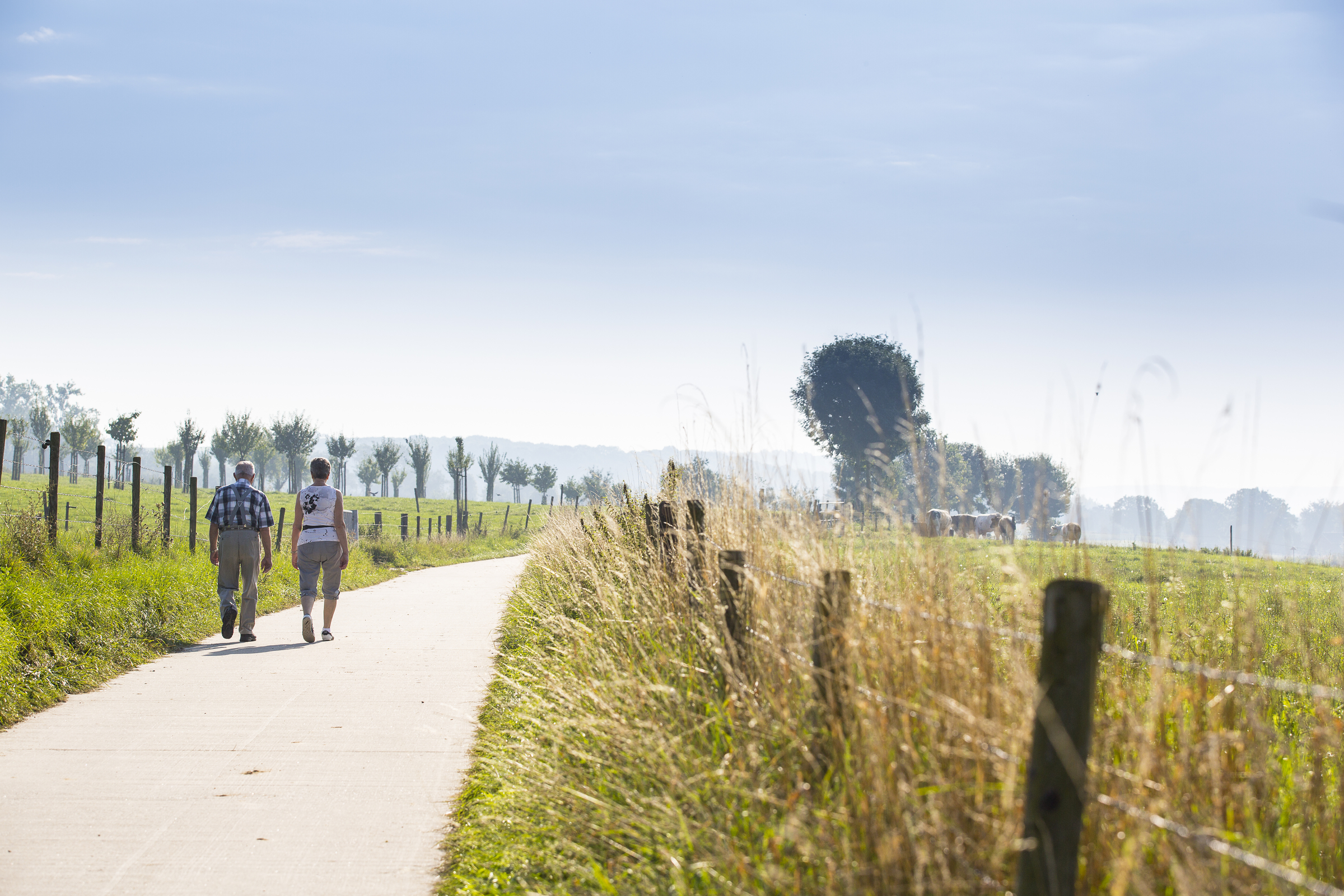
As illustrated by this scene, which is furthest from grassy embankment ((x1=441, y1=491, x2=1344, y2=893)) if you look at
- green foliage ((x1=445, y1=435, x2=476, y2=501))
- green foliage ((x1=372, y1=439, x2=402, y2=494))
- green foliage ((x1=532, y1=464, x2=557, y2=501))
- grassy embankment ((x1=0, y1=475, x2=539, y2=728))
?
green foliage ((x1=532, y1=464, x2=557, y2=501))

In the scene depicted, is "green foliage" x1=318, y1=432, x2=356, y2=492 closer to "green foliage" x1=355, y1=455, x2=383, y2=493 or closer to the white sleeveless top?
"green foliage" x1=355, y1=455, x2=383, y2=493

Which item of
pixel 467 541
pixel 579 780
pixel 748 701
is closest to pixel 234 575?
pixel 579 780

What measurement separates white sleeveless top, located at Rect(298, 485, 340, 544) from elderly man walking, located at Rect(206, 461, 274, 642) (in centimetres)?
35

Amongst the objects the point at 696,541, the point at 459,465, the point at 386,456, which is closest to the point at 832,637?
the point at 696,541

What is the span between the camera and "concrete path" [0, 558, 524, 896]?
3588 mm

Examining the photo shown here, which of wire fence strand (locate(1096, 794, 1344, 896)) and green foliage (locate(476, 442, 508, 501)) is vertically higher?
green foliage (locate(476, 442, 508, 501))

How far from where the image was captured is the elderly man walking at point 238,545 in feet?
28.9

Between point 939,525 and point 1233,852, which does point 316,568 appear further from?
point 1233,852

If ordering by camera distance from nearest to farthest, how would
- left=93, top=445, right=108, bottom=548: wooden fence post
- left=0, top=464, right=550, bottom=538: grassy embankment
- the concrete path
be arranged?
1. the concrete path
2. left=93, top=445, right=108, bottom=548: wooden fence post
3. left=0, top=464, right=550, bottom=538: grassy embankment

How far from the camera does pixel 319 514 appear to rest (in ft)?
30.2

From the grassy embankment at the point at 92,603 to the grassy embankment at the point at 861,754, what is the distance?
3486 millimetres

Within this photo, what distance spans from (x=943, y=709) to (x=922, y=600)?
835 mm

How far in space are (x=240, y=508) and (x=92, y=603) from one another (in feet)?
4.69

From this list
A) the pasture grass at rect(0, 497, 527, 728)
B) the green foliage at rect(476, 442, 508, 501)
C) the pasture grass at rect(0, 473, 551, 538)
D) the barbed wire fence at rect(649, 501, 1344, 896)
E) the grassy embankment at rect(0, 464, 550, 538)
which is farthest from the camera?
the green foliage at rect(476, 442, 508, 501)
